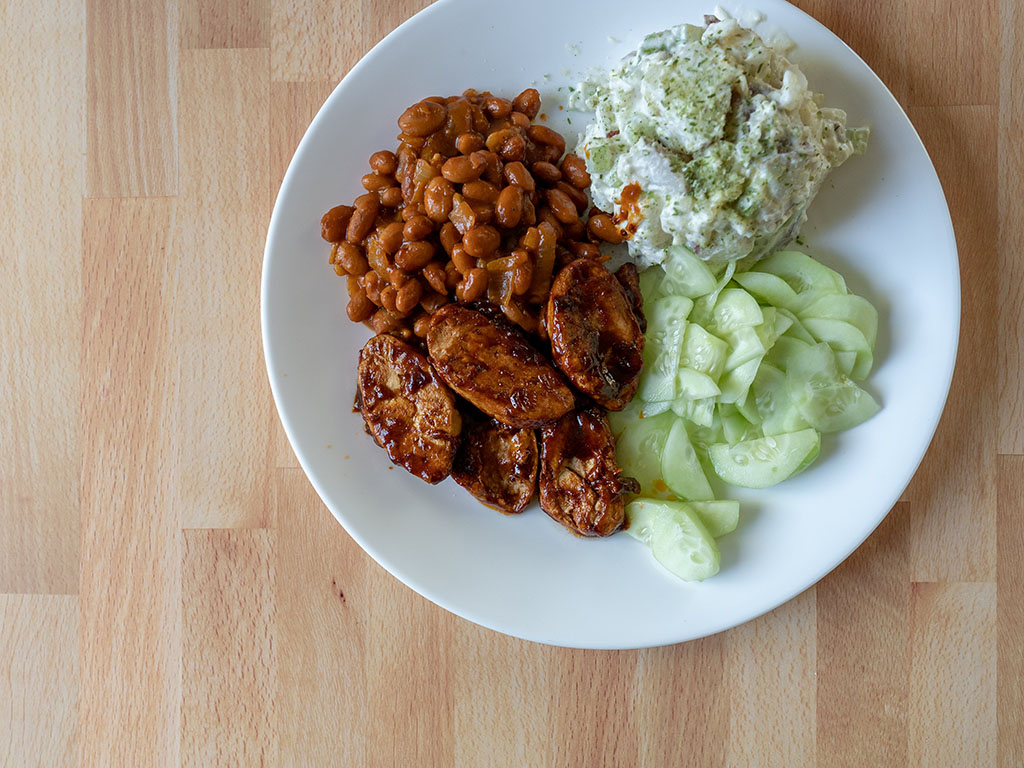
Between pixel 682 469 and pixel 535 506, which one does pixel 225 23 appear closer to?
pixel 535 506

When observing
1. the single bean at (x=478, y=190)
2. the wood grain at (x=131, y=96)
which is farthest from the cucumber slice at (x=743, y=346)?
the wood grain at (x=131, y=96)

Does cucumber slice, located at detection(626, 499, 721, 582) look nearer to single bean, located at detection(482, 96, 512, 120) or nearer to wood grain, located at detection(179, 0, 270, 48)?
single bean, located at detection(482, 96, 512, 120)

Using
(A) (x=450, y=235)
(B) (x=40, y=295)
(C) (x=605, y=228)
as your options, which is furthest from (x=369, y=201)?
(B) (x=40, y=295)

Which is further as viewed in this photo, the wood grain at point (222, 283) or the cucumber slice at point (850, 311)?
the wood grain at point (222, 283)

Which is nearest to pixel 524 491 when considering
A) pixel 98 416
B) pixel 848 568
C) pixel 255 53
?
pixel 848 568

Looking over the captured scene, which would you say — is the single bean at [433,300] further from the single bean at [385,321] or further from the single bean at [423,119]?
the single bean at [423,119]
